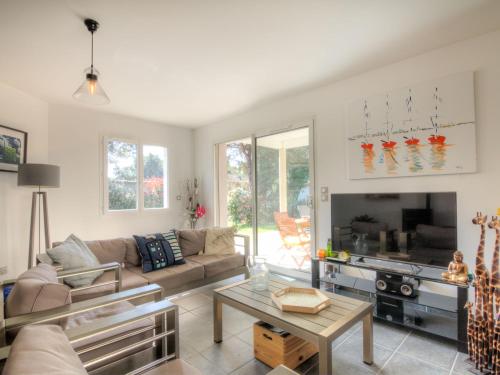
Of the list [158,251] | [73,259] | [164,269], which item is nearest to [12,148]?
[73,259]

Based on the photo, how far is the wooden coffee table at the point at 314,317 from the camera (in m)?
1.49

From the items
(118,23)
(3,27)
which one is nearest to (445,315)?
(118,23)

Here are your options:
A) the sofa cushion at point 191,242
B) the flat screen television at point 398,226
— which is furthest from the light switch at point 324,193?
the sofa cushion at point 191,242

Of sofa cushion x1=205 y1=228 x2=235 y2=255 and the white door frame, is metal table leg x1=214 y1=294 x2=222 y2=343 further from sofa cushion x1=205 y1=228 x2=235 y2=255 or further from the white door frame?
the white door frame

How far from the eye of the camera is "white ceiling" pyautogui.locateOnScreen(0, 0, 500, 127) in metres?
1.88

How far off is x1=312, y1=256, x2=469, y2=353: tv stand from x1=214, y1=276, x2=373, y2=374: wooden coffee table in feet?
2.10

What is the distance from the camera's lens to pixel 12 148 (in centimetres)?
319

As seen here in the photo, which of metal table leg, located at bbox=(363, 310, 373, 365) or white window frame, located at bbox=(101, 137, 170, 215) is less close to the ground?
white window frame, located at bbox=(101, 137, 170, 215)

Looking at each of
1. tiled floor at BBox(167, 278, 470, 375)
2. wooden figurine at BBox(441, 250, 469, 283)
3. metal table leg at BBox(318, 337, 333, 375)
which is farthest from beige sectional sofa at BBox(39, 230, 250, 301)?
wooden figurine at BBox(441, 250, 469, 283)

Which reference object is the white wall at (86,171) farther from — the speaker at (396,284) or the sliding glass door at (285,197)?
the speaker at (396,284)

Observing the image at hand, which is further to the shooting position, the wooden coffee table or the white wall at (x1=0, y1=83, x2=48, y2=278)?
the white wall at (x1=0, y1=83, x2=48, y2=278)

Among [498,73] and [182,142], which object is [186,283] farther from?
A: [498,73]

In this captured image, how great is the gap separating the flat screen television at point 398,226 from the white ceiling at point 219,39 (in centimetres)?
140

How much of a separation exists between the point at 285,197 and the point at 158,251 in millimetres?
1891
